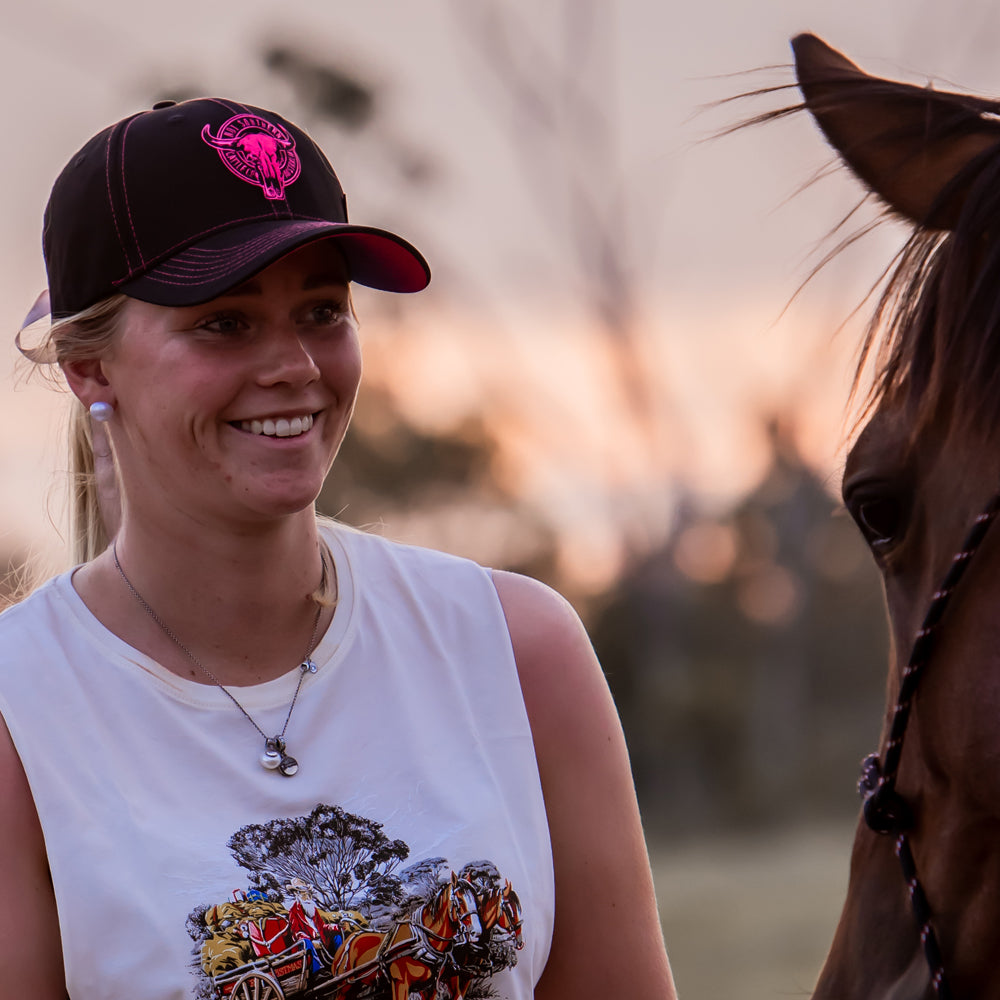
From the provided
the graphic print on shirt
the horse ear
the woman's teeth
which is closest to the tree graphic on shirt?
the graphic print on shirt

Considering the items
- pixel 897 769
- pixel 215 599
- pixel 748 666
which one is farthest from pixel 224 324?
pixel 748 666

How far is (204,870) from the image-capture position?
157 centimetres

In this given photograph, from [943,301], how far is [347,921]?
0.97m

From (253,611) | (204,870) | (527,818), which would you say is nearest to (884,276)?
(527,818)

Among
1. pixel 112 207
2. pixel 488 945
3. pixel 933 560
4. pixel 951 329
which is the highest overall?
pixel 112 207

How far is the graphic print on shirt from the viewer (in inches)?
60.1

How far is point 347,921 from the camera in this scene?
5.14 feet

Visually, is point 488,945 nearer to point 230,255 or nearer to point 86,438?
point 230,255

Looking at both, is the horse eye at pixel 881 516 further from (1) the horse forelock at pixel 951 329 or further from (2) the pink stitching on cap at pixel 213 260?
(2) the pink stitching on cap at pixel 213 260

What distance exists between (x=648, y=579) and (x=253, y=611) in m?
16.7

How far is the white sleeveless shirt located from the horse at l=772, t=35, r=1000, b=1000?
0.43 m

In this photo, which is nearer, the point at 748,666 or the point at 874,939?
the point at 874,939

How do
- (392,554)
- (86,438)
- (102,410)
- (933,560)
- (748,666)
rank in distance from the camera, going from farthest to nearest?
(748,666) < (86,438) < (392,554) < (102,410) < (933,560)

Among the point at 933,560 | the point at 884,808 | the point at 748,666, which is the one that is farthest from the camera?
the point at 748,666
